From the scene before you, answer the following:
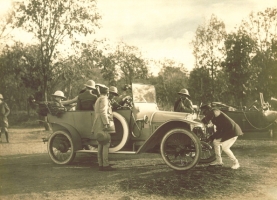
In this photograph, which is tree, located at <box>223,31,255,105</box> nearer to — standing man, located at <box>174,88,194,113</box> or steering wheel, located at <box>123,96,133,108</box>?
standing man, located at <box>174,88,194,113</box>

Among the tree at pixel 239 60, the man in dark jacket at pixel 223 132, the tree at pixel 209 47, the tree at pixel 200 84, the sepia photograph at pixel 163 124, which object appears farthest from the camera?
the tree at pixel 200 84

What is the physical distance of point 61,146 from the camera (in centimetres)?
540

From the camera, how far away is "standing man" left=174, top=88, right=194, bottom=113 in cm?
660

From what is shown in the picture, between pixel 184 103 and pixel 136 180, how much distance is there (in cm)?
307

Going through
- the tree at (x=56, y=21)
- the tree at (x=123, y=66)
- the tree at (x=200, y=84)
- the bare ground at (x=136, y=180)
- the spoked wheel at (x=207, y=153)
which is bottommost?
the bare ground at (x=136, y=180)

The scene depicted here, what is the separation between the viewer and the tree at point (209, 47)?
222 inches

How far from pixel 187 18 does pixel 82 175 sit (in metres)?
3.03

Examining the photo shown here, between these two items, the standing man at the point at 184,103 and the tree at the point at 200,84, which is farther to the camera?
the tree at the point at 200,84

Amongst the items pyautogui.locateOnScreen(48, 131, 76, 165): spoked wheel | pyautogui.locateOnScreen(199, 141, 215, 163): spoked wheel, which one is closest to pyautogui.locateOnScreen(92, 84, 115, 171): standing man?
pyautogui.locateOnScreen(48, 131, 76, 165): spoked wheel

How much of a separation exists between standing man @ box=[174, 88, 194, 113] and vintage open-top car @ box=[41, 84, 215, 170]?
3.81ft

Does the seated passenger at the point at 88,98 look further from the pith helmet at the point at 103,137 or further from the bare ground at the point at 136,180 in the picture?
the bare ground at the point at 136,180

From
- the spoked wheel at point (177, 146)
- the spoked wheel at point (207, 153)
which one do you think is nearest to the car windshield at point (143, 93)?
the spoked wheel at point (177, 146)

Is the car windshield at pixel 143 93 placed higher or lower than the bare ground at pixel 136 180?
higher

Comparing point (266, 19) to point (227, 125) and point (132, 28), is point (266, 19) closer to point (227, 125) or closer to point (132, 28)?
point (227, 125)
